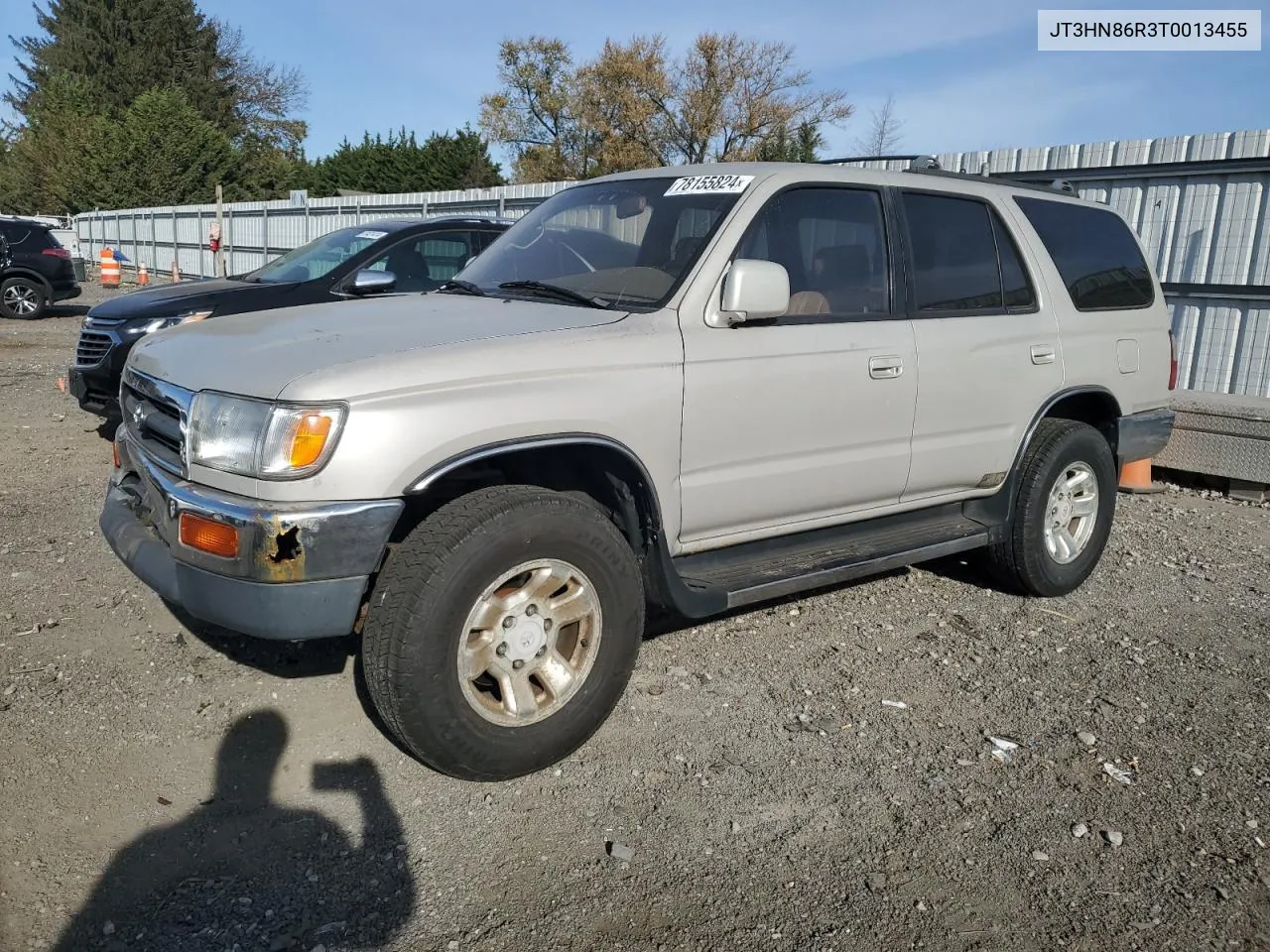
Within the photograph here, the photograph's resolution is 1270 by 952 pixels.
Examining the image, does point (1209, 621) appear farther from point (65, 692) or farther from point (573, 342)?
point (65, 692)

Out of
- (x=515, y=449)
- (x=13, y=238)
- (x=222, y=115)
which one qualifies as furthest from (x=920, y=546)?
(x=222, y=115)

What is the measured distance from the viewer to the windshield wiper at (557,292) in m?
3.69

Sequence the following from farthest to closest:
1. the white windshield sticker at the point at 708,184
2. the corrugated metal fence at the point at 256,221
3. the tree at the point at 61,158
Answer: the tree at the point at 61,158 → the corrugated metal fence at the point at 256,221 → the white windshield sticker at the point at 708,184

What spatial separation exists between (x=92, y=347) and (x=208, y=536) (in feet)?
16.0

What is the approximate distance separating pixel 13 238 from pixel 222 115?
4857cm

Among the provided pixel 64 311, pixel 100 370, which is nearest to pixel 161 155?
pixel 64 311

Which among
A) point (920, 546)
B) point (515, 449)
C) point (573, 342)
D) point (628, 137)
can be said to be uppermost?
point (628, 137)

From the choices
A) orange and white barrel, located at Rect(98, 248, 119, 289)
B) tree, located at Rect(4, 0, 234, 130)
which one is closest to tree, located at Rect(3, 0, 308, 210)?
tree, located at Rect(4, 0, 234, 130)

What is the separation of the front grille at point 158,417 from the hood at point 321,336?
50 millimetres

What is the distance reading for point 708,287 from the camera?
3629mm

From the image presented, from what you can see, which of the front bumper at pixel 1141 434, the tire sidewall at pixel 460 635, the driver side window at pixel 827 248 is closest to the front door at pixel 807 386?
the driver side window at pixel 827 248

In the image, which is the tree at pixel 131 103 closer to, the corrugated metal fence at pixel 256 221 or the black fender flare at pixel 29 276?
the corrugated metal fence at pixel 256 221

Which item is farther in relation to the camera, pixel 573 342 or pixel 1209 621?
pixel 1209 621

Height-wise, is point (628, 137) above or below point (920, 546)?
above
